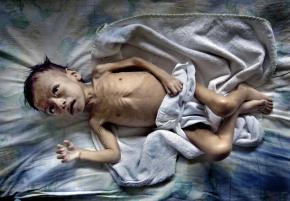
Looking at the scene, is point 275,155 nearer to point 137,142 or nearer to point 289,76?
point 289,76

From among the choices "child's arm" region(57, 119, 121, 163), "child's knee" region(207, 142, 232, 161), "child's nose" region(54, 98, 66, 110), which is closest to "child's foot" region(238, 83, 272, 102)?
"child's knee" region(207, 142, 232, 161)

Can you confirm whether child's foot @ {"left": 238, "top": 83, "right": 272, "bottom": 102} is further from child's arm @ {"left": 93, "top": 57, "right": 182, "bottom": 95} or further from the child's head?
the child's head

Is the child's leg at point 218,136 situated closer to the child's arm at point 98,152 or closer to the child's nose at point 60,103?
the child's arm at point 98,152

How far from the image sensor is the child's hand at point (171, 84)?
148 centimetres

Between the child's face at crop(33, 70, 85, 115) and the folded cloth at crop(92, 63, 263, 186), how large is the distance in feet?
0.74

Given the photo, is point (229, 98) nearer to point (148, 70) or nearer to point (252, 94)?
point (252, 94)

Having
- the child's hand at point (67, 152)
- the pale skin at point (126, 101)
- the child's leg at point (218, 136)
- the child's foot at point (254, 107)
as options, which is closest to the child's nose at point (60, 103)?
the pale skin at point (126, 101)

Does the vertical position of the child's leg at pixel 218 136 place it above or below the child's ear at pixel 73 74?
below

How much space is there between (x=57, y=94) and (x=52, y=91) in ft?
0.05

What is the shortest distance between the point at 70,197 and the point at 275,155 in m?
0.62

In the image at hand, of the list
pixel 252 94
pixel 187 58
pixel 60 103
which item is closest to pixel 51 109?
pixel 60 103

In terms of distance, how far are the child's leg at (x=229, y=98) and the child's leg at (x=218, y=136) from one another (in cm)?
2

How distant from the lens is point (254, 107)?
1.50 meters

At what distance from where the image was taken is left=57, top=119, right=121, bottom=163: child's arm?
1.45 metres
